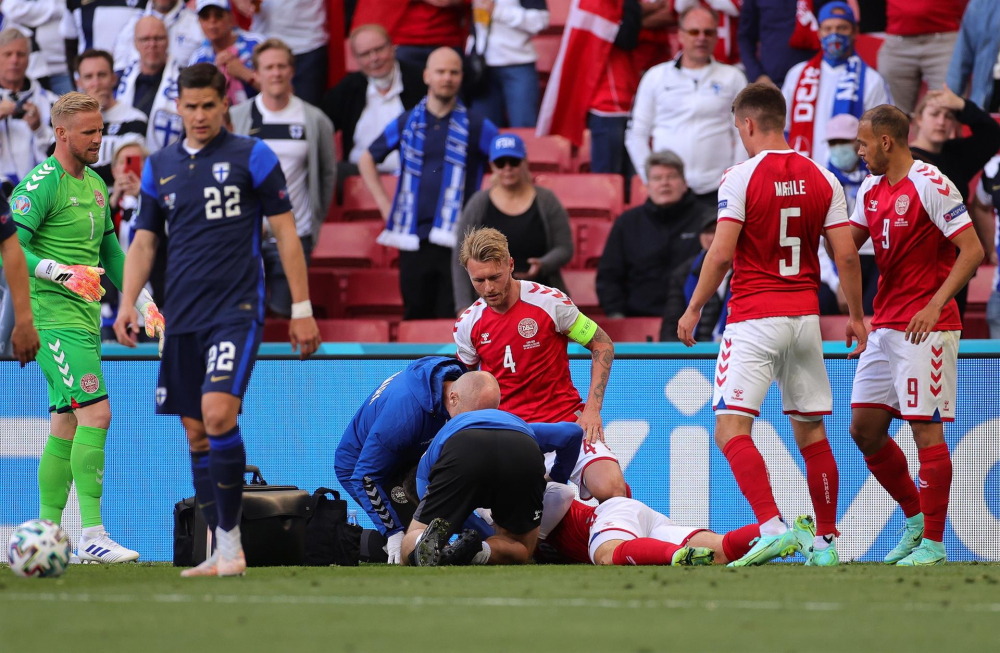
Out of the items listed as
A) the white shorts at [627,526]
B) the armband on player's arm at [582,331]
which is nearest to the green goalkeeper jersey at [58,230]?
the armband on player's arm at [582,331]

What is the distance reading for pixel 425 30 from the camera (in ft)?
38.3

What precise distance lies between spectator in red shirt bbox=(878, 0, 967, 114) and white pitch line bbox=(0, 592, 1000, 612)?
7545 millimetres

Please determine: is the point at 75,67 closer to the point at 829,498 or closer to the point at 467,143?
the point at 467,143

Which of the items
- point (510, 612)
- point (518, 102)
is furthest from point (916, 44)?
point (510, 612)

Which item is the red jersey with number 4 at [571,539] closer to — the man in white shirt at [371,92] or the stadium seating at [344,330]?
the stadium seating at [344,330]

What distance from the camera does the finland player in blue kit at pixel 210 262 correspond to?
5484mm

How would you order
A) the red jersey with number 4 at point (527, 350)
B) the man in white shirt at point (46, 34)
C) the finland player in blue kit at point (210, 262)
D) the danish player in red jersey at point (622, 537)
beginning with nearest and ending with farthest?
the finland player in blue kit at point (210, 262) < the danish player in red jersey at point (622, 537) < the red jersey with number 4 at point (527, 350) < the man in white shirt at point (46, 34)

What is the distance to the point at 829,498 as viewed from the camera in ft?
20.5

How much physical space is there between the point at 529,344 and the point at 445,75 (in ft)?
11.5

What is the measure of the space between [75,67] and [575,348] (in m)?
6.04

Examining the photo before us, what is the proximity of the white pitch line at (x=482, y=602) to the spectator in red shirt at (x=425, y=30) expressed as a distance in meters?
7.82

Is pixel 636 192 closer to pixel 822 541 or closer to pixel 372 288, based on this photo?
pixel 372 288

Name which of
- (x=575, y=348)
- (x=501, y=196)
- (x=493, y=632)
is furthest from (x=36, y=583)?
(x=501, y=196)

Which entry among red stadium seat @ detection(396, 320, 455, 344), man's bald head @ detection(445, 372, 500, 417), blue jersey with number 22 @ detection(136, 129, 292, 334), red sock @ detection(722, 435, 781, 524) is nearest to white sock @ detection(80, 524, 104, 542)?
blue jersey with number 22 @ detection(136, 129, 292, 334)
